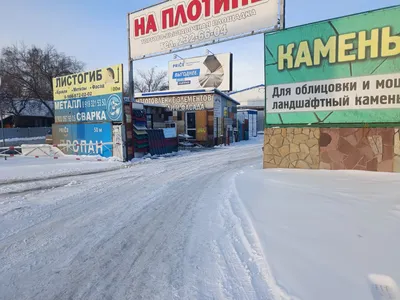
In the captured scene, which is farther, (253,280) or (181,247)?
(181,247)

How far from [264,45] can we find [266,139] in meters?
2.95

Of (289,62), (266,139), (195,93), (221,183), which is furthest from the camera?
(195,93)

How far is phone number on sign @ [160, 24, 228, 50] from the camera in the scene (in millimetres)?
12557

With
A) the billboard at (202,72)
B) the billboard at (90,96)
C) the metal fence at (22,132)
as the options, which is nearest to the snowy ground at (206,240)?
the billboard at (90,96)

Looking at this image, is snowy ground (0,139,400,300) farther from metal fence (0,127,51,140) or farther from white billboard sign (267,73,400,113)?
metal fence (0,127,51,140)

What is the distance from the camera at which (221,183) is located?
7359 millimetres

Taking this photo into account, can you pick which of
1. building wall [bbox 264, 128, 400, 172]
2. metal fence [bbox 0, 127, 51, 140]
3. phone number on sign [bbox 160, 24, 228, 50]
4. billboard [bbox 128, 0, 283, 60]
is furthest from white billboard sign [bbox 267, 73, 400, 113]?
metal fence [bbox 0, 127, 51, 140]

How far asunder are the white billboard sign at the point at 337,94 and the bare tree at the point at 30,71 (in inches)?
1414

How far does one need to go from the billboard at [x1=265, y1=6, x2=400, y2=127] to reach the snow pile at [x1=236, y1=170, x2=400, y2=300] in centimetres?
196

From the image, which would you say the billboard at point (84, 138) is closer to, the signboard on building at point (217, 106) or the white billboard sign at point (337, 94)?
the white billboard sign at point (337, 94)

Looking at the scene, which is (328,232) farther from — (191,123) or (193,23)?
(191,123)

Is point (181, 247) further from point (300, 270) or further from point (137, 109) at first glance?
point (137, 109)

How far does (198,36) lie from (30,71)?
106 ft

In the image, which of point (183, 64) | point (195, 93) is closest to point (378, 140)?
point (195, 93)
